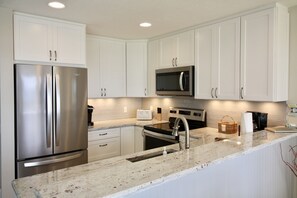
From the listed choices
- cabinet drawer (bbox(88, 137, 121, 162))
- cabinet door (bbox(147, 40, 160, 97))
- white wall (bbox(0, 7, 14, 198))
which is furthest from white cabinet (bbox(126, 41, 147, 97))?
white wall (bbox(0, 7, 14, 198))

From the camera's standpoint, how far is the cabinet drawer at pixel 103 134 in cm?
333

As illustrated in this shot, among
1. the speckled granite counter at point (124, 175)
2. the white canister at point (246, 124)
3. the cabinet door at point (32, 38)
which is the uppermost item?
the cabinet door at point (32, 38)

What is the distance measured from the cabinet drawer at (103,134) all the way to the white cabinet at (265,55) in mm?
1921

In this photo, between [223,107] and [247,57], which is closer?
[247,57]

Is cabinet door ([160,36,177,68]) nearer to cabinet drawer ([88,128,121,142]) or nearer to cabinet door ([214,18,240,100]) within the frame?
cabinet door ([214,18,240,100])

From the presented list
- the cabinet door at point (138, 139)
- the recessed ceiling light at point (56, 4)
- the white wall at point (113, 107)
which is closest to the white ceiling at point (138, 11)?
the recessed ceiling light at point (56, 4)

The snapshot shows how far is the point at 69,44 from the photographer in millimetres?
2904

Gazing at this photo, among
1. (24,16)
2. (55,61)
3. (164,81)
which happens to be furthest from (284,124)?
(24,16)

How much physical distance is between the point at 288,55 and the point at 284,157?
43.9 inches

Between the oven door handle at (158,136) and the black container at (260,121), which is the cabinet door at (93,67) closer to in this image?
the oven door handle at (158,136)

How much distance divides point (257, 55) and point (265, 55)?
0.08 m

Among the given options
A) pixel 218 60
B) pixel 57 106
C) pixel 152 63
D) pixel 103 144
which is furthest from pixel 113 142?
pixel 218 60

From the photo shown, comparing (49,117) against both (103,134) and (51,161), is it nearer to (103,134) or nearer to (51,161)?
(51,161)

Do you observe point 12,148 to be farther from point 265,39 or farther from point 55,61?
point 265,39
